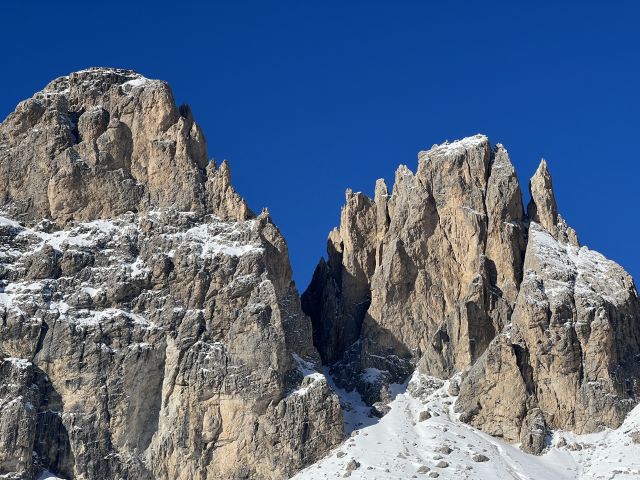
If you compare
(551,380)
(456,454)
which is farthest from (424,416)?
(551,380)

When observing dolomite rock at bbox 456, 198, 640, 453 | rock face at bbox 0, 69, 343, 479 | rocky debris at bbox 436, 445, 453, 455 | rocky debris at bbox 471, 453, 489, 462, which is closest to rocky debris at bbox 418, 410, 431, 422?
dolomite rock at bbox 456, 198, 640, 453

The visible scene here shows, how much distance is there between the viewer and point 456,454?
18650 cm

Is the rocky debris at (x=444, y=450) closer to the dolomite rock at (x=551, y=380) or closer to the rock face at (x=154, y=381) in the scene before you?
the dolomite rock at (x=551, y=380)

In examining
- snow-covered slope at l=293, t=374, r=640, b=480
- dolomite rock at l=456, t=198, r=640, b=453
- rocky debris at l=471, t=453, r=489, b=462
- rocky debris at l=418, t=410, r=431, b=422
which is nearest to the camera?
snow-covered slope at l=293, t=374, r=640, b=480

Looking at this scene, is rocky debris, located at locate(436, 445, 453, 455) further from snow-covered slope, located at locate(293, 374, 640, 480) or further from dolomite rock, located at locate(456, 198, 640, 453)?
dolomite rock, located at locate(456, 198, 640, 453)

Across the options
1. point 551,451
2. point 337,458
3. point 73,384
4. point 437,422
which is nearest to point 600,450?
point 551,451

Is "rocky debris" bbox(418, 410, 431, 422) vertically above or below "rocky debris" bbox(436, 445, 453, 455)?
above

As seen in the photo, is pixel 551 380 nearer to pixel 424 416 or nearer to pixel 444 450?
pixel 424 416

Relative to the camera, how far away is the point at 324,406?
191000 mm

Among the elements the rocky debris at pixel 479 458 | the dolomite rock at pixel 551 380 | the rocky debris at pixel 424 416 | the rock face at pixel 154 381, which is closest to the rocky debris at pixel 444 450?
the rocky debris at pixel 479 458

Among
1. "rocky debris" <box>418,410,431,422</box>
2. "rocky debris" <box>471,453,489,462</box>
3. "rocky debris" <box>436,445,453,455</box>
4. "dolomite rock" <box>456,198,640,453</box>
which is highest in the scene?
"dolomite rock" <box>456,198,640,453</box>

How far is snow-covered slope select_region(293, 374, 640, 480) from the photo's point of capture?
18200 centimetres

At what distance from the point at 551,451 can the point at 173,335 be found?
56853 mm

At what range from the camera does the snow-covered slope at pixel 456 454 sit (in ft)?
597
